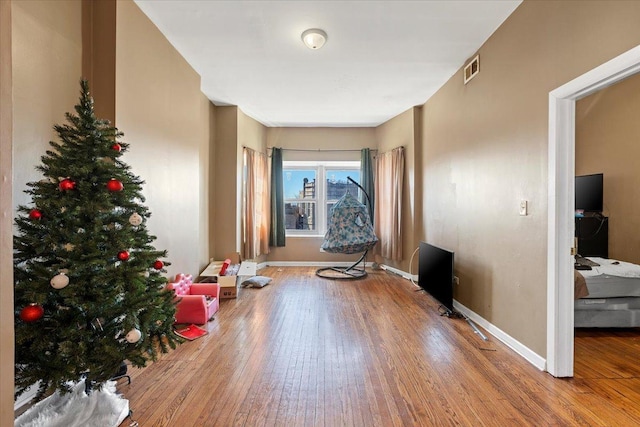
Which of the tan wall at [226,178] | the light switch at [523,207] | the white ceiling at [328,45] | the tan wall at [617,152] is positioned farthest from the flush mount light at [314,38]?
the tan wall at [617,152]

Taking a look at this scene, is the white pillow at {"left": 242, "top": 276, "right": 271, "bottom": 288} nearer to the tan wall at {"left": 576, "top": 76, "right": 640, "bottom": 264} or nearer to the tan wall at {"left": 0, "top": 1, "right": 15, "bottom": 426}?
the tan wall at {"left": 0, "top": 1, "right": 15, "bottom": 426}

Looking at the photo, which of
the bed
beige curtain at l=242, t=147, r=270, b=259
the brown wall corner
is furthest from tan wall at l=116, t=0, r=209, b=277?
the bed

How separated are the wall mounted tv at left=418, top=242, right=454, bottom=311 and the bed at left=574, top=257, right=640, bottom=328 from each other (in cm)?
Answer: 104

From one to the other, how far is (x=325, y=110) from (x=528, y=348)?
3.94 m

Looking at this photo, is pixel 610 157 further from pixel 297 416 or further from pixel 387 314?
pixel 297 416

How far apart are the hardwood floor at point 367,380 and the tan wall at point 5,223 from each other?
884 mm

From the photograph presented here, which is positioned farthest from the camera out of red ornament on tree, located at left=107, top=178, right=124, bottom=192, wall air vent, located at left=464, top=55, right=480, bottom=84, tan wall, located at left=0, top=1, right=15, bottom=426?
wall air vent, located at left=464, top=55, right=480, bottom=84

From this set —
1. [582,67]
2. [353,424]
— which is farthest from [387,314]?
[582,67]

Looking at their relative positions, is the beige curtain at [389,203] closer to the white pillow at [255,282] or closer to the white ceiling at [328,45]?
the white ceiling at [328,45]

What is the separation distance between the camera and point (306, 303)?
3707mm

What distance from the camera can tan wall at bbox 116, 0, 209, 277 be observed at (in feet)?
7.34

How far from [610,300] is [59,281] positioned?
4037 millimetres

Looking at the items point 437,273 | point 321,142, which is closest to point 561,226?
point 437,273

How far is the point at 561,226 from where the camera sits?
6.65 ft
